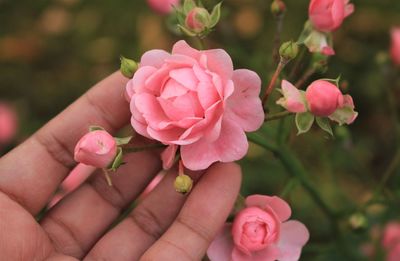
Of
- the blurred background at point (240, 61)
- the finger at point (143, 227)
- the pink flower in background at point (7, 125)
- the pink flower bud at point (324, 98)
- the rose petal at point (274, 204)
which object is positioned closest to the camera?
the pink flower bud at point (324, 98)

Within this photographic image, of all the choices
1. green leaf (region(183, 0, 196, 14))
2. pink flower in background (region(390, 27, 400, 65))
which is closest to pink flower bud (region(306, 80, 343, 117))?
green leaf (region(183, 0, 196, 14))

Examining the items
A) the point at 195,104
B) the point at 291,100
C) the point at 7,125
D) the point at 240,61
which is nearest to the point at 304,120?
the point at 291,100

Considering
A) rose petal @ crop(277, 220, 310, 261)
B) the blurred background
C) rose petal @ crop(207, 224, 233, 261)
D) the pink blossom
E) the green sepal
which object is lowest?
the blurred background

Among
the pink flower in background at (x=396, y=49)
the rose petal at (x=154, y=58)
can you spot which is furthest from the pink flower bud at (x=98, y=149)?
the pink flower in background at (x=396, y=49)

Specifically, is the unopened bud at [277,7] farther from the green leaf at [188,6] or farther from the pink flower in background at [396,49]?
the pink flower in background at [396,49]

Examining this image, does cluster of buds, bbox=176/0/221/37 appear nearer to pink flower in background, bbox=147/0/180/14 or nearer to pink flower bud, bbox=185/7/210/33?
pink flower bud, bbox=185/7/210/33
